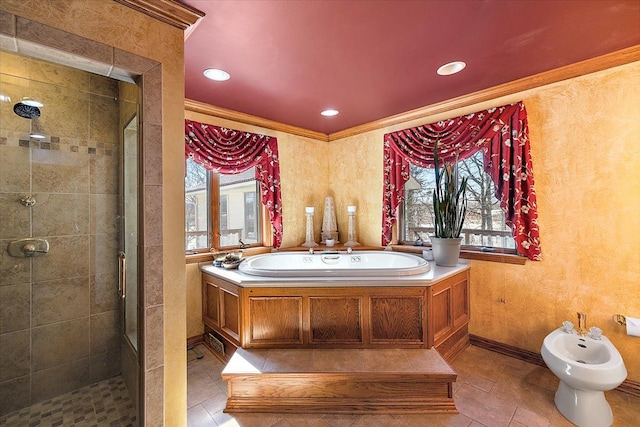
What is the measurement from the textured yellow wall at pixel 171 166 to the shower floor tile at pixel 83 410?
35 centimetres

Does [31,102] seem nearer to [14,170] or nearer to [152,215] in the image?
[14,170]

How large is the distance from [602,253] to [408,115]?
81.4 inches

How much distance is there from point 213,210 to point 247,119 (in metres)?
1.09

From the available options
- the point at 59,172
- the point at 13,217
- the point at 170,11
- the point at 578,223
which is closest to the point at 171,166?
the point at 170,11

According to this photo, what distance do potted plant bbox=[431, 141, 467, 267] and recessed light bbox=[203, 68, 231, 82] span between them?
2025mm

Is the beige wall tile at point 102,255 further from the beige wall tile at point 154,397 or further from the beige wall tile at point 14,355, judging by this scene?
the beige wall tile at point 154,397

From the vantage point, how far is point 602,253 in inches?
79.7

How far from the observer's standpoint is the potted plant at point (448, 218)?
8.14ft

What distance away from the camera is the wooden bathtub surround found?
5.79ft

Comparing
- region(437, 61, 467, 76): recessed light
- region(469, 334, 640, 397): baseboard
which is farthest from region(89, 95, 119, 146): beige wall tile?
region(469, 334, 640, 397): baseboard

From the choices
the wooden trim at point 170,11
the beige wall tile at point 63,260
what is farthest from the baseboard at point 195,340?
the wooden trim at point 170,11

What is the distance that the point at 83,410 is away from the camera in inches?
64.7

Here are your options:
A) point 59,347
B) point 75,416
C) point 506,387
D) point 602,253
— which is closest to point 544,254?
point 602,253

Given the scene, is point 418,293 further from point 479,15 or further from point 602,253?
point 479,15
